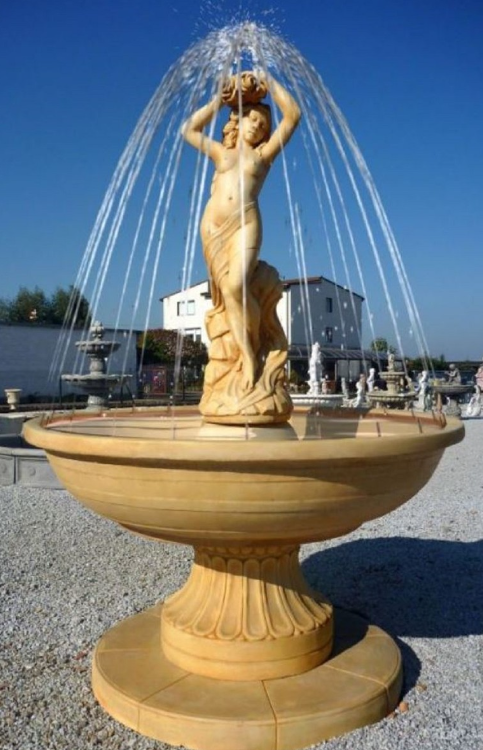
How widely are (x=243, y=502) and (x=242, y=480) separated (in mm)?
112

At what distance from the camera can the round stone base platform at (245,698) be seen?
3025mm

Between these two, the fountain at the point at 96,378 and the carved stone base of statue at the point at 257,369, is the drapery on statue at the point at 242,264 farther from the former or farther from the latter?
the fountain at the point at 96,378

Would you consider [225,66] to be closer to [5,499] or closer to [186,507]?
[186,507]

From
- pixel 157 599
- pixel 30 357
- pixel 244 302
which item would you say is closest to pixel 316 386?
pixel 30 357

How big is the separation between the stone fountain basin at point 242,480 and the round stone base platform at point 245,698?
0.78 meters

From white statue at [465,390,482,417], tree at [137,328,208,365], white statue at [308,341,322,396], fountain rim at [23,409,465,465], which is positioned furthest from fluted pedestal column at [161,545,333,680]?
tree at [137,328,208,365]

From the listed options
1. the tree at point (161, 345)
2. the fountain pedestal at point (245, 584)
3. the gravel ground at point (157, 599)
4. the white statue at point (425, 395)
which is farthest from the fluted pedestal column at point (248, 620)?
the tree at point (161, 345)

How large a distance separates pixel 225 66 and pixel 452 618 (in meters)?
3.91

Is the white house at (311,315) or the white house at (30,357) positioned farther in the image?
the white house at (311,315)

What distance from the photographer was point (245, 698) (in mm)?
3260

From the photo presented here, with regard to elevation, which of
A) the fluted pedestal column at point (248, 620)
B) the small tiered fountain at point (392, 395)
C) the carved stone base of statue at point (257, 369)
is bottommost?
the fluted pedestal column at point (248, 620)

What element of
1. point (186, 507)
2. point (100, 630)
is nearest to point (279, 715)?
point (186, 507)

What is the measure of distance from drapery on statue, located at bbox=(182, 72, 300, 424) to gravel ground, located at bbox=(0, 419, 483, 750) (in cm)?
167

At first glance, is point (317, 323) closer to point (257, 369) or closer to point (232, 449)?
point (257, 369)
